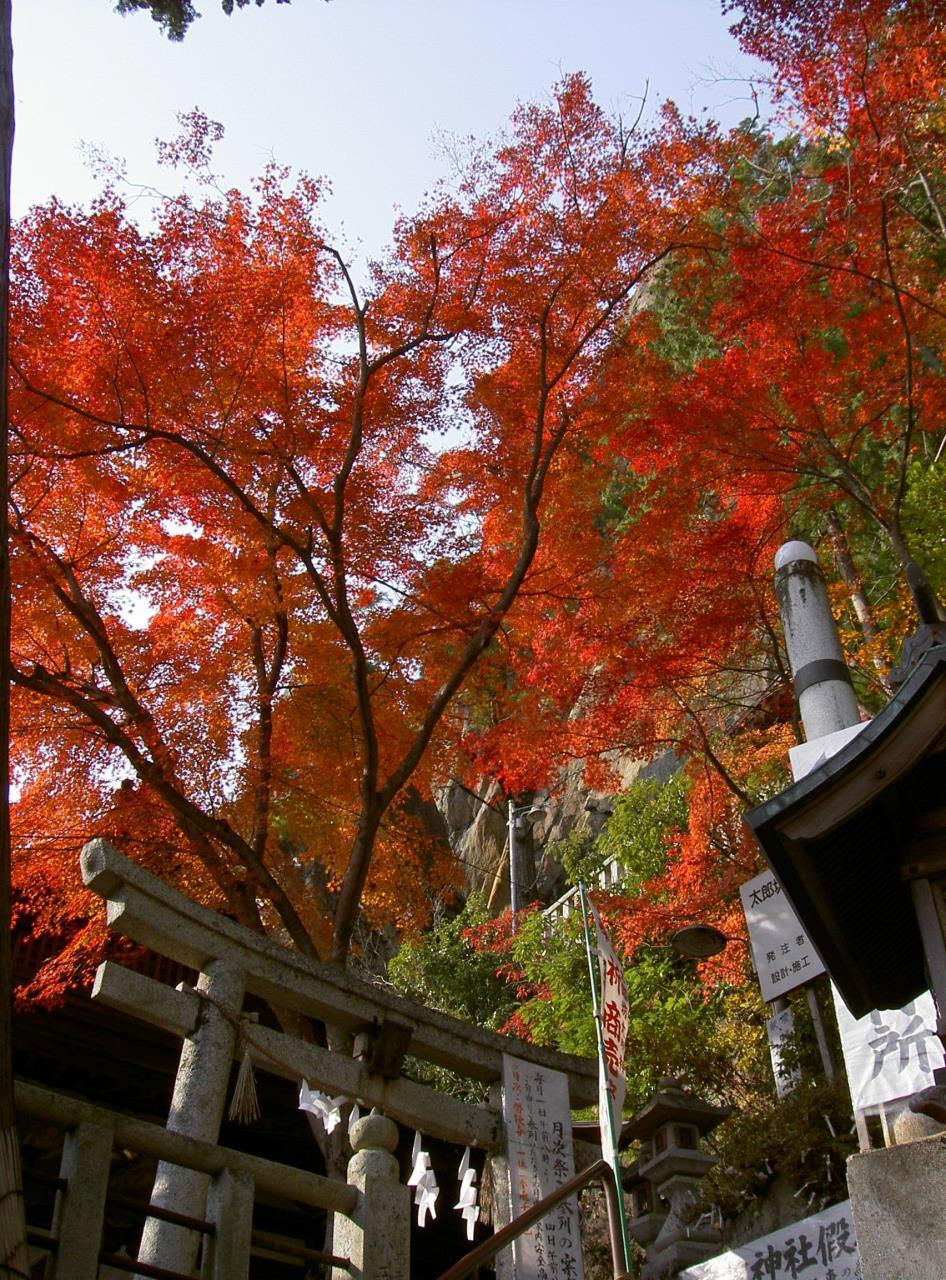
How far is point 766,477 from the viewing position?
1919 cm

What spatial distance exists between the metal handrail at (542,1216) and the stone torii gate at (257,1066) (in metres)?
1.52

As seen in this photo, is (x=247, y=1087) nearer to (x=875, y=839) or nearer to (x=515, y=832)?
(x=875, y=839)

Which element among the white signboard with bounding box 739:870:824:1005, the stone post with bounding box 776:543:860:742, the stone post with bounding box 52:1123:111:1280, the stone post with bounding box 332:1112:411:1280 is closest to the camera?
the stone post with bounding box 52:1123:111:1280

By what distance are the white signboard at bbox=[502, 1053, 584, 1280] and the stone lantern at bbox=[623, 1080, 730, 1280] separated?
8.02 ft

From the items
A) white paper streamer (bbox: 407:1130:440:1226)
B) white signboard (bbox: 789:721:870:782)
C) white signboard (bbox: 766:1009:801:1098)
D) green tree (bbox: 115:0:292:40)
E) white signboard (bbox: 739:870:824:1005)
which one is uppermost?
green tree (bbox: 115:0:292:40)

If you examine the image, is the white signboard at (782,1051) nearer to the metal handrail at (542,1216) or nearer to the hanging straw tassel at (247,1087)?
the metal handrail at (542,1216)

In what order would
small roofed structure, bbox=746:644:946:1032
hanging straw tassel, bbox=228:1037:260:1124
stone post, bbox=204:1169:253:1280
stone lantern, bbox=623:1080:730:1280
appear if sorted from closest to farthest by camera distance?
small roofed structure, bbox=746:644:946:1032, stone post, bbox=204:1169:253:1280, hanging straw tassel, bbox=228:1037:260:1124, stone lantern, bbox=623:1080:730:1280

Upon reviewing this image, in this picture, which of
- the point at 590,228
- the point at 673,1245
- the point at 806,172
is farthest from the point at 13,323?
the point at 806,172

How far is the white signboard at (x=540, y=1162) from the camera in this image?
28.7 ft

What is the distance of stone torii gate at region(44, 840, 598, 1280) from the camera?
295 inches

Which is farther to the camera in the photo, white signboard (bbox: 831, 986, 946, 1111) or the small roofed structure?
white signboard (bbox: 831, 986, 946, 1111)

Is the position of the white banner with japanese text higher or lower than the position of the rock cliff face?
lower

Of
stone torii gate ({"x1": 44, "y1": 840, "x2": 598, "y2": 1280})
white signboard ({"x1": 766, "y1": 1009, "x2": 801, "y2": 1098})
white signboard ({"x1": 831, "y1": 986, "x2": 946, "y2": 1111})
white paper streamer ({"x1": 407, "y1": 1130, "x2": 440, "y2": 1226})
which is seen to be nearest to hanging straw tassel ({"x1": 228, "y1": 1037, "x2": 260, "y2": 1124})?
stone torii gate ({"x1": 44, "y1": 840, "x2": 598, "y2": 1280})

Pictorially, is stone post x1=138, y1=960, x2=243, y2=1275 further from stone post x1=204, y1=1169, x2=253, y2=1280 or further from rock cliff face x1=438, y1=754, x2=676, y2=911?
rock cliff face x1=438, y1=754, x2=676, y2=911
